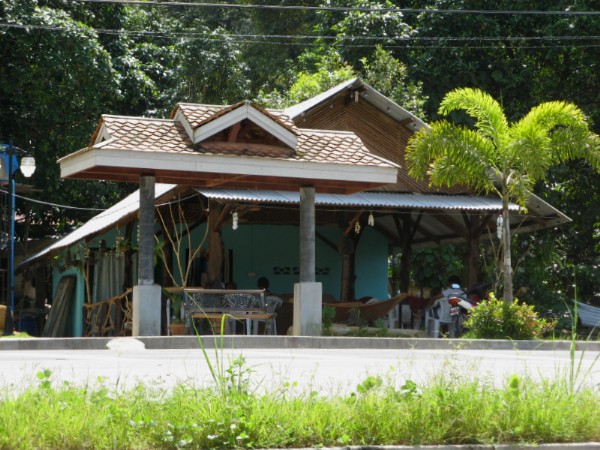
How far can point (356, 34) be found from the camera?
3484 cm

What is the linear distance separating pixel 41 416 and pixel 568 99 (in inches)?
1174

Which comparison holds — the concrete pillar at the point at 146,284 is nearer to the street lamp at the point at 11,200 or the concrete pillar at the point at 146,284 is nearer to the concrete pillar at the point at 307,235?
the concrete pillar at the point at 307,235

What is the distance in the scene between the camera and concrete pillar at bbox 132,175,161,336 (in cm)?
1814

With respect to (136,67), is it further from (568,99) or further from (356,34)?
(568,99)

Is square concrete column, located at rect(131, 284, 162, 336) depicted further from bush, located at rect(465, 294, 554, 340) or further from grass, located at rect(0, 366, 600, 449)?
grass, located at rect(0, 366, 600, 449)

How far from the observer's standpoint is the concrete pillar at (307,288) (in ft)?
63.1

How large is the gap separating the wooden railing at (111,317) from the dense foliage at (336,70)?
8.00 m

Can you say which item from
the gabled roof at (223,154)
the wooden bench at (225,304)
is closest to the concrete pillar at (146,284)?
the gabled roof at (223,154)

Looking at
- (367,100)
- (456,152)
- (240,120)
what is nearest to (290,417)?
(240,120)

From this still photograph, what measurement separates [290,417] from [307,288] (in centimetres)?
1245

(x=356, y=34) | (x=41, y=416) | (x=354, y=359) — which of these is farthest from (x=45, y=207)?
Answer: (x=41, y=416)

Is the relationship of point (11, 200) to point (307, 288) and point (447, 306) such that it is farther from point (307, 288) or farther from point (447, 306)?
point (447, 306)

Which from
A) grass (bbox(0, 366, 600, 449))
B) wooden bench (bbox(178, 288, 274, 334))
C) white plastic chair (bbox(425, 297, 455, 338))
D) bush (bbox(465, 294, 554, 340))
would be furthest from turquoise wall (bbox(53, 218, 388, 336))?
grass (bbox(0, 366, 600, 449))

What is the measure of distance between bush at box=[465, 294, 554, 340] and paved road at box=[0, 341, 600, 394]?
84.9 inches
